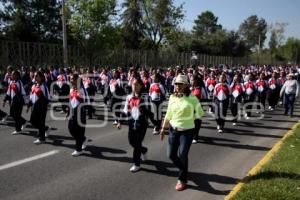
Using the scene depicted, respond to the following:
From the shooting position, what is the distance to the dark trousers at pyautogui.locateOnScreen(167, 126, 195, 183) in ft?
23.2

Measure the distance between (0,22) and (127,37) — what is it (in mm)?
18892

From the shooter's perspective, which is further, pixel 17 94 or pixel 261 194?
pixel 17 94

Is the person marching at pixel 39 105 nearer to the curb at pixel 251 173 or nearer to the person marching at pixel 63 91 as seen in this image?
the curb at pixel 251 173

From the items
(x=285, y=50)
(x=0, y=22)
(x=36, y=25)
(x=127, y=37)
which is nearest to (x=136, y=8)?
(x=127, y=37)

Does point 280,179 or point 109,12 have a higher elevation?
point 109,12

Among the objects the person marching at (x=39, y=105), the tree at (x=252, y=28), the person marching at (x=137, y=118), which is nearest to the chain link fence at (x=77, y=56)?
the person marching at (x=39, y=105)

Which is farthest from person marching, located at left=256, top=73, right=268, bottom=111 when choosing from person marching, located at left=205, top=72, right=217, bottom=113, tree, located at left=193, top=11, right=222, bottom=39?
tree, located at left=193, top=11, right=222, bottom=39

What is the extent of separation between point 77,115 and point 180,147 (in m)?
A: 3.27

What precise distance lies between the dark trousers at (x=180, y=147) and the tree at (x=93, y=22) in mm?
31770

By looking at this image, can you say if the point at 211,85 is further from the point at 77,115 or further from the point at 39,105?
the point at 77,115

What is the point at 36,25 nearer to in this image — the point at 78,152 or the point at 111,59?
the point at 111,59

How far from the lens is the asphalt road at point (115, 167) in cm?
705

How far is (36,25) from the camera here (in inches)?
2124

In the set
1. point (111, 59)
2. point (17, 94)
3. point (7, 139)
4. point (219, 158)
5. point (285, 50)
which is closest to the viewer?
point (219, 158)
